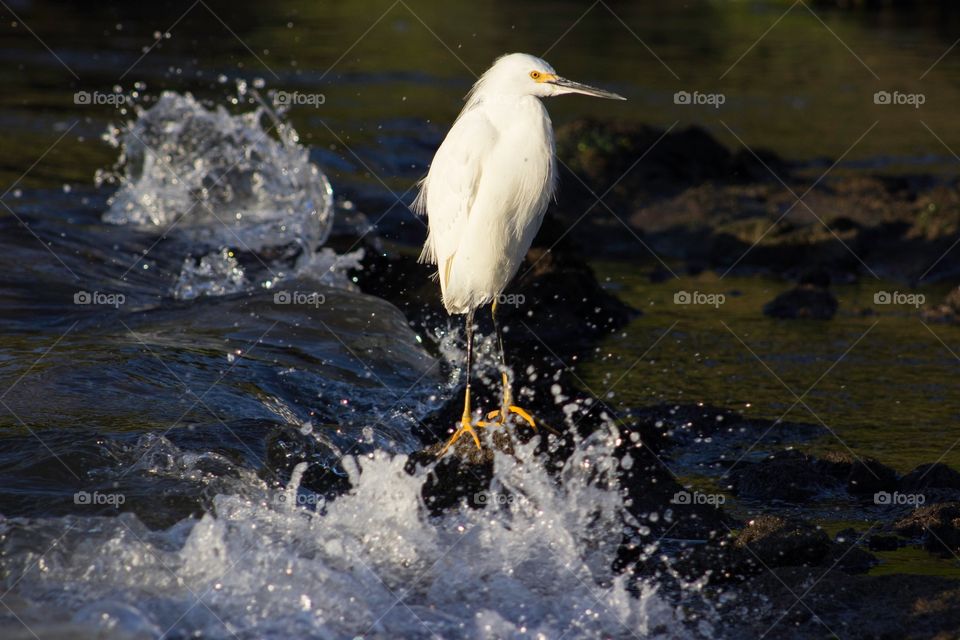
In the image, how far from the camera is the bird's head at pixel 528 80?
5.49m

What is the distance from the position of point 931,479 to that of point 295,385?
11.9ft

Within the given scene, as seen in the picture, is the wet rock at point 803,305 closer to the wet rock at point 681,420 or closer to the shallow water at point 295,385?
the shallow water at point 295,385

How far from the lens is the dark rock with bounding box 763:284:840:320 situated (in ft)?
31.0

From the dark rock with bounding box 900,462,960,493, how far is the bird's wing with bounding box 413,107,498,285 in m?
2.64

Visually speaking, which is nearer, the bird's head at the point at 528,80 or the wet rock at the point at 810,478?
the bird's head at the point at 528,80

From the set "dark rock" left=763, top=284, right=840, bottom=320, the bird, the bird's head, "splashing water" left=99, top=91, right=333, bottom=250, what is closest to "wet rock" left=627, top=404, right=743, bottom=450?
the bird

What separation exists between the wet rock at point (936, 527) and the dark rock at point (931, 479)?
33cm

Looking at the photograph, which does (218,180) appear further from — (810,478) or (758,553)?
(758,553)

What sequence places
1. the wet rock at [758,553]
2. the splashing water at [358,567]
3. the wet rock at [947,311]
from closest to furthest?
the splashing water at [358,567] → the wet rock at [758,553] → the wet rock at [947,311]

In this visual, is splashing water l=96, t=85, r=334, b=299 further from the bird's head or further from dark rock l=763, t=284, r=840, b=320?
the bird's head

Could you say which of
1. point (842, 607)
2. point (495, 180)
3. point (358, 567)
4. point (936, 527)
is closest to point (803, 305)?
point (936, 527)

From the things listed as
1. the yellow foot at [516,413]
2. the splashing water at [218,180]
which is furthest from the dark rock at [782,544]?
the splashing water at [218,180]

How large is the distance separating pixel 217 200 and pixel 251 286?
99.0 inches

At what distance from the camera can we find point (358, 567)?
16.0ft
